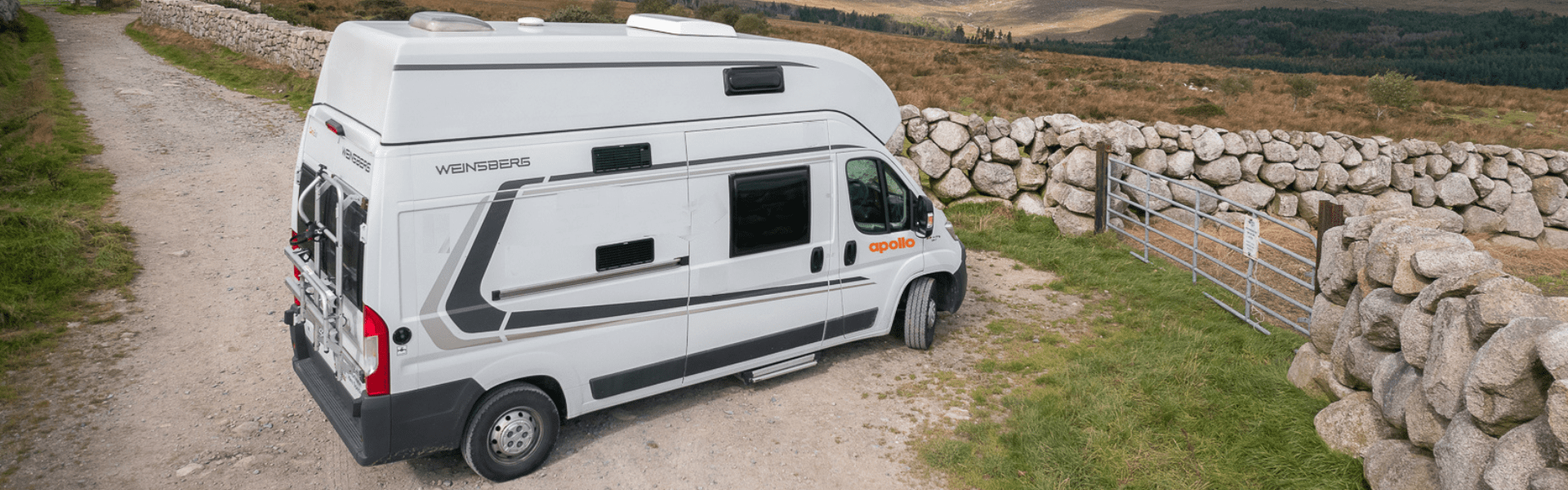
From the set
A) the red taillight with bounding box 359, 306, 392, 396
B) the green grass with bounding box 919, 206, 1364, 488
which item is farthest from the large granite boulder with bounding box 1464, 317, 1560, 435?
the red taillight with bounding box 359, 306, 392, 396

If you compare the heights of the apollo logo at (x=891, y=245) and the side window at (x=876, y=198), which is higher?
the side window at (x=876, y=198)

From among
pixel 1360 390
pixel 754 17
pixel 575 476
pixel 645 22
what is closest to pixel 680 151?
pixel 645 22

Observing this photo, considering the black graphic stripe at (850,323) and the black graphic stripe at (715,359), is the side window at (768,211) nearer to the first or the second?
the black graphic stripe at (715,359)

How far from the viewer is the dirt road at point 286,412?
5.79m

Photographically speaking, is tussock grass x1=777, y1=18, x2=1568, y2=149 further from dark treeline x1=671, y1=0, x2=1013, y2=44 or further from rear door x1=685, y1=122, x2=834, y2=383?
dark treeline x1=671, y1=0, x2=1013, y2=44

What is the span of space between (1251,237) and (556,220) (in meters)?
6.82

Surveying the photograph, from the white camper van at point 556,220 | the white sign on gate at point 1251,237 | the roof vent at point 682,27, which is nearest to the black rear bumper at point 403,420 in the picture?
the white camper van at point 556,220

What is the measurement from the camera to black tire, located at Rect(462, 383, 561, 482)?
18.0 ft

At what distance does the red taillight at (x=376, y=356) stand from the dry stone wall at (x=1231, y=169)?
9.20 meters

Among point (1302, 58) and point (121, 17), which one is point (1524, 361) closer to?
point (121, 17)

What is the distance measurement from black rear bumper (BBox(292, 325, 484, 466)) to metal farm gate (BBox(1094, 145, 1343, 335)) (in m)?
7.30

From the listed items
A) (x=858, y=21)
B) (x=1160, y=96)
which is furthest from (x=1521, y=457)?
(x=858, y=21)

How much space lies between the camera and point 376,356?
4938 mm

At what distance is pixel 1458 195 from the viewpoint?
1402 cm
